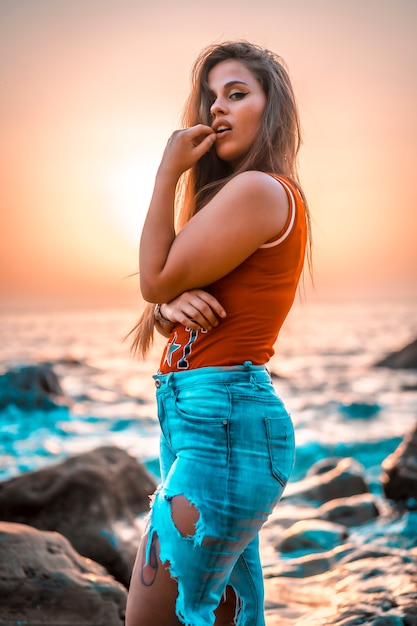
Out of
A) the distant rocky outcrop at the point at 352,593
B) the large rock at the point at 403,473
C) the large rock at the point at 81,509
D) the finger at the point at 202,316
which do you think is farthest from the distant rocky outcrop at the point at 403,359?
the finger at the point at 202,316

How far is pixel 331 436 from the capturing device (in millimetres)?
11273

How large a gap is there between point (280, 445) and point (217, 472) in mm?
241

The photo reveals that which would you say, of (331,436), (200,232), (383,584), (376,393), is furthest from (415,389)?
(200,232)

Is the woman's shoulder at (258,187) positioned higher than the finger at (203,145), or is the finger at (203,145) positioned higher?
the finger at (203,145)

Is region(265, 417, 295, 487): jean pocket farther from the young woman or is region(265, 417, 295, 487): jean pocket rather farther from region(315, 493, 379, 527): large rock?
region(315, 493, 379, 527): large rock

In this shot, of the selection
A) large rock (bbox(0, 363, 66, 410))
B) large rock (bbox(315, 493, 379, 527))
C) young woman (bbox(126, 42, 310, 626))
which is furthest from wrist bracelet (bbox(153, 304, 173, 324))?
large rock (bbox(0, 363, 66, 410))

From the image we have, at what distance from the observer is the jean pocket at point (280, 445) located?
2.12 metres

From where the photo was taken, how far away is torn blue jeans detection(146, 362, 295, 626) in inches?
79.6

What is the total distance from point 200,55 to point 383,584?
10.4 feet

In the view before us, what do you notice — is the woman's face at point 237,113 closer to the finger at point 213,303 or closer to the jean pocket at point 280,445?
the finger at point 213,303

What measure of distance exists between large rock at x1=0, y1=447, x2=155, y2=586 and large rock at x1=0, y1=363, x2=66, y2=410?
806cm

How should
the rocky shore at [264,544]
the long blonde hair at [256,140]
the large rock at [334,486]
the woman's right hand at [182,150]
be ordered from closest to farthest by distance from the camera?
1. the woman's right hand at [182,150]
2. the long blonde hair at [256,140]
3. the rocky shore at [264,544]
4. the large rock at [334,486]

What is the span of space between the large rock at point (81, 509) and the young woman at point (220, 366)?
2571mm

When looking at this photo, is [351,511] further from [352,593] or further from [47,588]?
[47,588]
